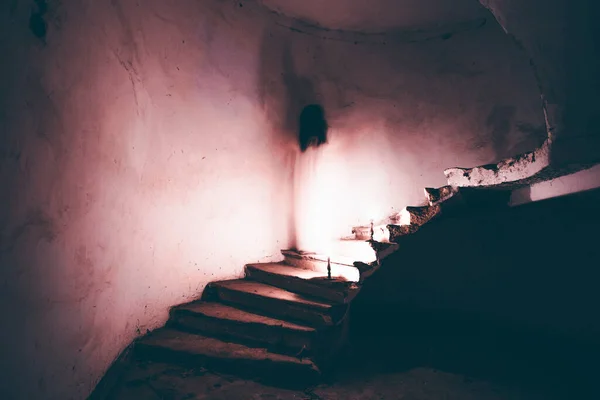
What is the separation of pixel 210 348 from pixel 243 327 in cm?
38

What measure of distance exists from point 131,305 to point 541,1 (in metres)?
4.05

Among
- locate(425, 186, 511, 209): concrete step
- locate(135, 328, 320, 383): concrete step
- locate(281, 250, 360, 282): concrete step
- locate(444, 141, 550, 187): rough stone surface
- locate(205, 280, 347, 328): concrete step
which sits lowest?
locate(135, 328, 320, 383): concrete step

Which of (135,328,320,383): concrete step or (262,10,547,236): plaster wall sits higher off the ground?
(262,10,547,236): plaster wall

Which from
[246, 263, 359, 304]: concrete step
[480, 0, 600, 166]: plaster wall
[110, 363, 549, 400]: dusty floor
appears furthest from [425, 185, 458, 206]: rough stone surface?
[110, 363, 549, 400]: dusty floor

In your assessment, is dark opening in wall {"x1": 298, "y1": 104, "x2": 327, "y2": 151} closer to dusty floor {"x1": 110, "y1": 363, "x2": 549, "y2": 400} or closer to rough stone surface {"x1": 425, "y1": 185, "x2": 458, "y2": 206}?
rough stone surface {"x1": 425, "y1": 185, "x2": 458, "y2": 206}

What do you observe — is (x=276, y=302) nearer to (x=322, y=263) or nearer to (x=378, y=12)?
A: (x=322, y=263)

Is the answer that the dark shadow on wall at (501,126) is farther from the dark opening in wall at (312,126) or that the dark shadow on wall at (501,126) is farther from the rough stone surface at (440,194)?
the dark opening in wall at (312,126)

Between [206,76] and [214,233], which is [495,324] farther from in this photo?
[206,76]

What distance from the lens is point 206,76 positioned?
4.62 meters

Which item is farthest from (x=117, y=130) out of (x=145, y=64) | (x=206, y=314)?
(x=206, y=314)

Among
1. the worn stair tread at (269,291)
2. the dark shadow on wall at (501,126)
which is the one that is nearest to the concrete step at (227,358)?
the worn stair tread at (269,291)

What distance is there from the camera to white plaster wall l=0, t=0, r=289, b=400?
197 centimetres

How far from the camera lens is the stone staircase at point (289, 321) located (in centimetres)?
336

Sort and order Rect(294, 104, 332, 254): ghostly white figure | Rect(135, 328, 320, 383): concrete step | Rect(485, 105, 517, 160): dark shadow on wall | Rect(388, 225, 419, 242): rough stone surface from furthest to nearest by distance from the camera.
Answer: Rect(294, 104, 332, 254): ghostly white figure < Rect(485, 105, 517, 160): dark shadow on wall < Rect(388, 225, 419, 242): rough stone surface < Rect(135, 328, 320, 383): concrete step
